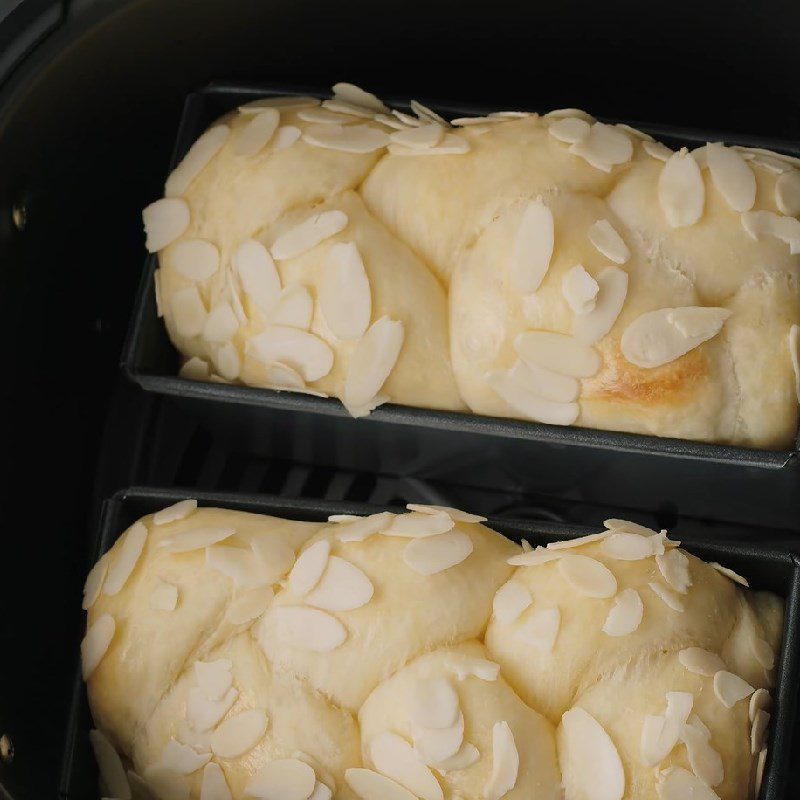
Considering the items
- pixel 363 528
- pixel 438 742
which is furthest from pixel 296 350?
pixel 438 742

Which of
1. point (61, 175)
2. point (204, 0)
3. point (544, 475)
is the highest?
point (204, 0)

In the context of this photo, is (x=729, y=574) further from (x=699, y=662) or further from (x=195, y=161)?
(x=195, y=161)

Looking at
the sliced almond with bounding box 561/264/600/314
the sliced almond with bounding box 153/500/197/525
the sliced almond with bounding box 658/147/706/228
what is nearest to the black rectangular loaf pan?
the sliced almond with bounding box 153/500/197/525

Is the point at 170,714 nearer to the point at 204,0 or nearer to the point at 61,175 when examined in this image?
the point at 61,175

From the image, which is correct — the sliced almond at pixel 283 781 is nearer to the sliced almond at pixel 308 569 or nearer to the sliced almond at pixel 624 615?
the sliced almond at pixel 308 569

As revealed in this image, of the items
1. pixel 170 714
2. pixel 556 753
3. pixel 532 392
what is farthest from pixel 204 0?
pixel 556 753

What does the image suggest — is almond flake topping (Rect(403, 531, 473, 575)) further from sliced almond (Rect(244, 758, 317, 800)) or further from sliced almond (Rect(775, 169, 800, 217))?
sliced almond (Rect(775, 169, 800, 217))
